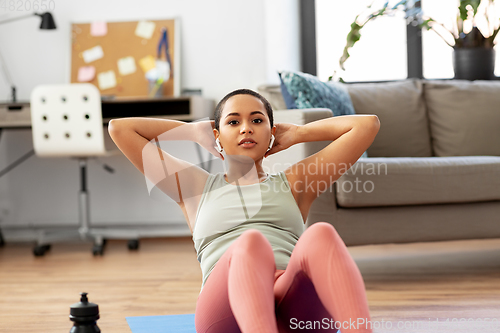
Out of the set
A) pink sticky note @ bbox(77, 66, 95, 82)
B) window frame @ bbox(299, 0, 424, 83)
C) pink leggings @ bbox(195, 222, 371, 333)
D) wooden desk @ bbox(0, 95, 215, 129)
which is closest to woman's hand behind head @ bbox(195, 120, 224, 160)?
pink leggings @ bbox(195, 222, 371, 333)

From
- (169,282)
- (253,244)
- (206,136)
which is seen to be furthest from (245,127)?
(169,282)

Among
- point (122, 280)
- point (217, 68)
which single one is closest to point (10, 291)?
point (122, 280)

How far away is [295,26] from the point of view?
3.45 metres

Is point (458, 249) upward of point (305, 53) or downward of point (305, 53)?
downward

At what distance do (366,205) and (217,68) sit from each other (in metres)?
1.70

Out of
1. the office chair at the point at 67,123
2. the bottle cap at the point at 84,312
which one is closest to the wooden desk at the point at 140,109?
the office chair at the point at 67,123

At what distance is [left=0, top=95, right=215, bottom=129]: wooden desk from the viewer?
9.09 ft

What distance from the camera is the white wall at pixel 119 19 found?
10.4ft

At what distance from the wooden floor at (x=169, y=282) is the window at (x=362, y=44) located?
1303 millimetres

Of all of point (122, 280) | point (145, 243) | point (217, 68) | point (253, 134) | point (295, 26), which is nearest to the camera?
point (253, 134)

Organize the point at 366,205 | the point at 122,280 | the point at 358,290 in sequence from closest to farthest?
the point at 358,290
the point at 366,205
the point at 122,280

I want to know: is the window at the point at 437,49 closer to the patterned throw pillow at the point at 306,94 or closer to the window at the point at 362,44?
the window at the point at 362,44

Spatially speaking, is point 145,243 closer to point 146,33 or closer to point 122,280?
point 122,280

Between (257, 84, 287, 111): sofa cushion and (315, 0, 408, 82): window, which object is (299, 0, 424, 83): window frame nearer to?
(315, 0, 408, 82): window
